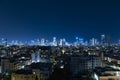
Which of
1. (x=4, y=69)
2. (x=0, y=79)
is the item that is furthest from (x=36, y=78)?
(x=4, y=69)

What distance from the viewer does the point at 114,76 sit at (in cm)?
1608

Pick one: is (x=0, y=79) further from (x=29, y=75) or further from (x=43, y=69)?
(x=43, y=69)

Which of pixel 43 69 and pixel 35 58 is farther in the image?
pixel 35 58

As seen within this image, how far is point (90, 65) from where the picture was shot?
922 inches

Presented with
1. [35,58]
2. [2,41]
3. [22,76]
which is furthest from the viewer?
[2,41]

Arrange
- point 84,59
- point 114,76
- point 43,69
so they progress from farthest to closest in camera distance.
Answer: point 84,59 < point 43,69 < point 114,76

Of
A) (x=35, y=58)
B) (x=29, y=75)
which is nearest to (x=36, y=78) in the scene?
(x=29, y=75)

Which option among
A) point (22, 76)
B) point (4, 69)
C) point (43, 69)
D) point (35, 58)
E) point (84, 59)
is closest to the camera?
point (22, 76)

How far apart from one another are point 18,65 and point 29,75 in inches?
353

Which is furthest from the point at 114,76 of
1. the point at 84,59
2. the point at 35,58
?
the point at 35,58

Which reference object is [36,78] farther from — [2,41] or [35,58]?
[2,41]

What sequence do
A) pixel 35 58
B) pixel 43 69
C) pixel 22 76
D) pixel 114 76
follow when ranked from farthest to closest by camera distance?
pixel 35 58 → pixel 43 69 → pixel 114 76 → pixel 22 76

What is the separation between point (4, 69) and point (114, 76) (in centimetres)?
863

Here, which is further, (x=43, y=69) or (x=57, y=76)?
(x=43, y=69)
